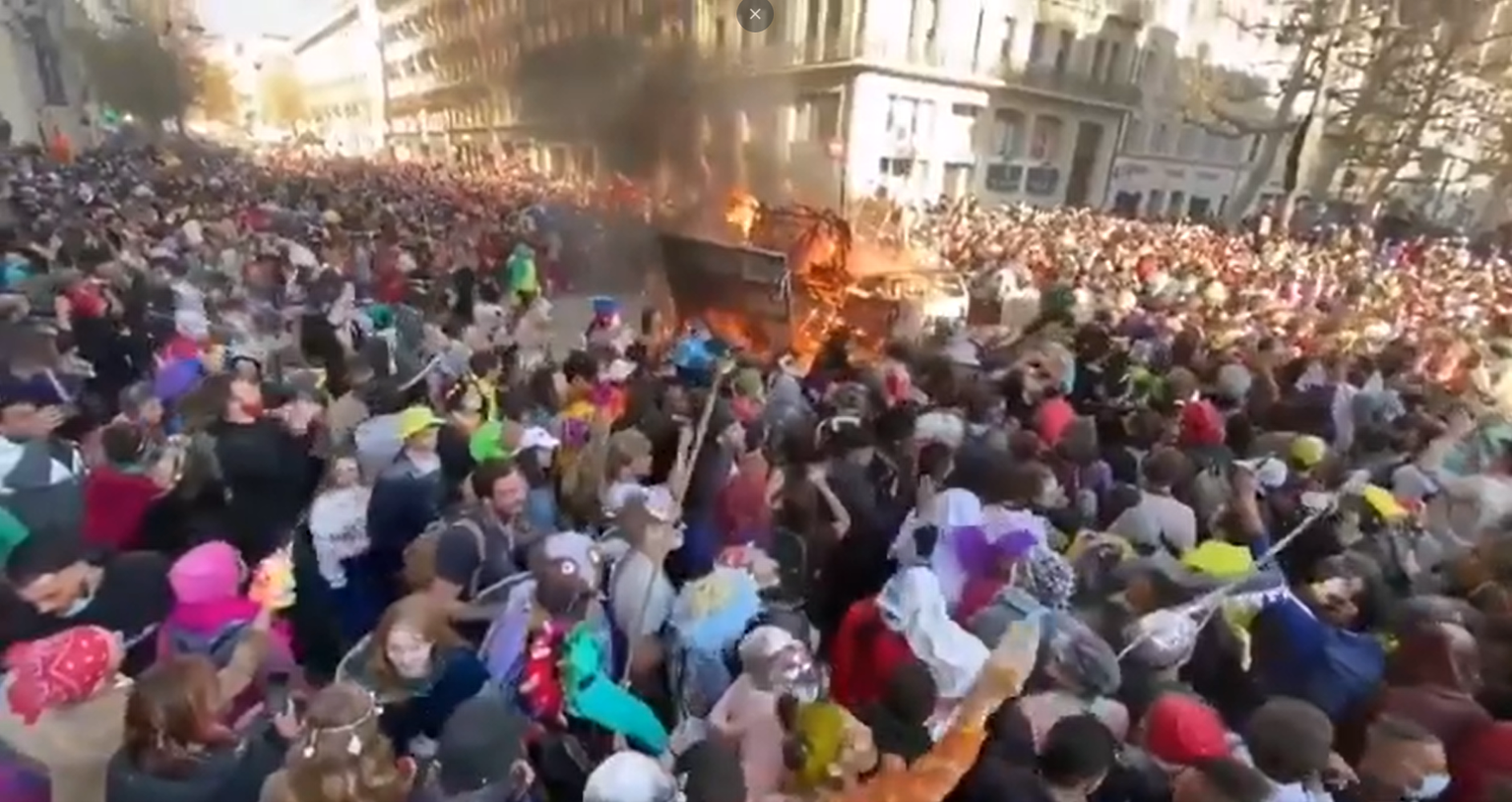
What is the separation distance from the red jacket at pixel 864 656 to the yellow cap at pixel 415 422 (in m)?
1.40

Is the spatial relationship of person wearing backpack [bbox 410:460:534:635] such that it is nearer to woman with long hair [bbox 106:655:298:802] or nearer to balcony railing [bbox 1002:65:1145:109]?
woman with long hair [bbox 106:655:298:802]

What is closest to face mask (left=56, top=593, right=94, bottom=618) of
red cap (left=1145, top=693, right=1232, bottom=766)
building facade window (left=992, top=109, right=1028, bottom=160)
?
red cap (left=1145, top=693, right=1232, bottom=766)

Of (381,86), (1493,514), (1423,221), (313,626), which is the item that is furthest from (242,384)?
(1423,221)

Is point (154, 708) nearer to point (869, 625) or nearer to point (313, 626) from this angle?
point (313, 626)

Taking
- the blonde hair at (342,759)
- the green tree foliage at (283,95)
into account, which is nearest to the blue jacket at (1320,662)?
the blonde hair at (342,759)

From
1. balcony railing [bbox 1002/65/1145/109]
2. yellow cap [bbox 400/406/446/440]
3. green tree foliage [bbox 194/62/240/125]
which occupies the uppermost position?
balcony railing [bbox 1002/65/1145/109]

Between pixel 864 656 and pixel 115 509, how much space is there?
1.94m

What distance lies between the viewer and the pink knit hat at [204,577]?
226cm

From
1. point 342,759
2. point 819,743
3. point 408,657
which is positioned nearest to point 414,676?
point 408,657

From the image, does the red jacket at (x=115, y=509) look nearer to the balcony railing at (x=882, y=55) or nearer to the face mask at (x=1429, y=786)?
the balcony railing at (x=882, y=55)

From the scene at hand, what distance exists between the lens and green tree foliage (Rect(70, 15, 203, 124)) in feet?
15.8

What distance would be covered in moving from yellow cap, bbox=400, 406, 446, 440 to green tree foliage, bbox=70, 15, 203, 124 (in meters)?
2.37

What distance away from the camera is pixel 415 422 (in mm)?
3309

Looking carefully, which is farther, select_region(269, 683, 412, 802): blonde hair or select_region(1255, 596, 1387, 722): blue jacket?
select_region(1255, 596, 1387, 722): blue jacket
